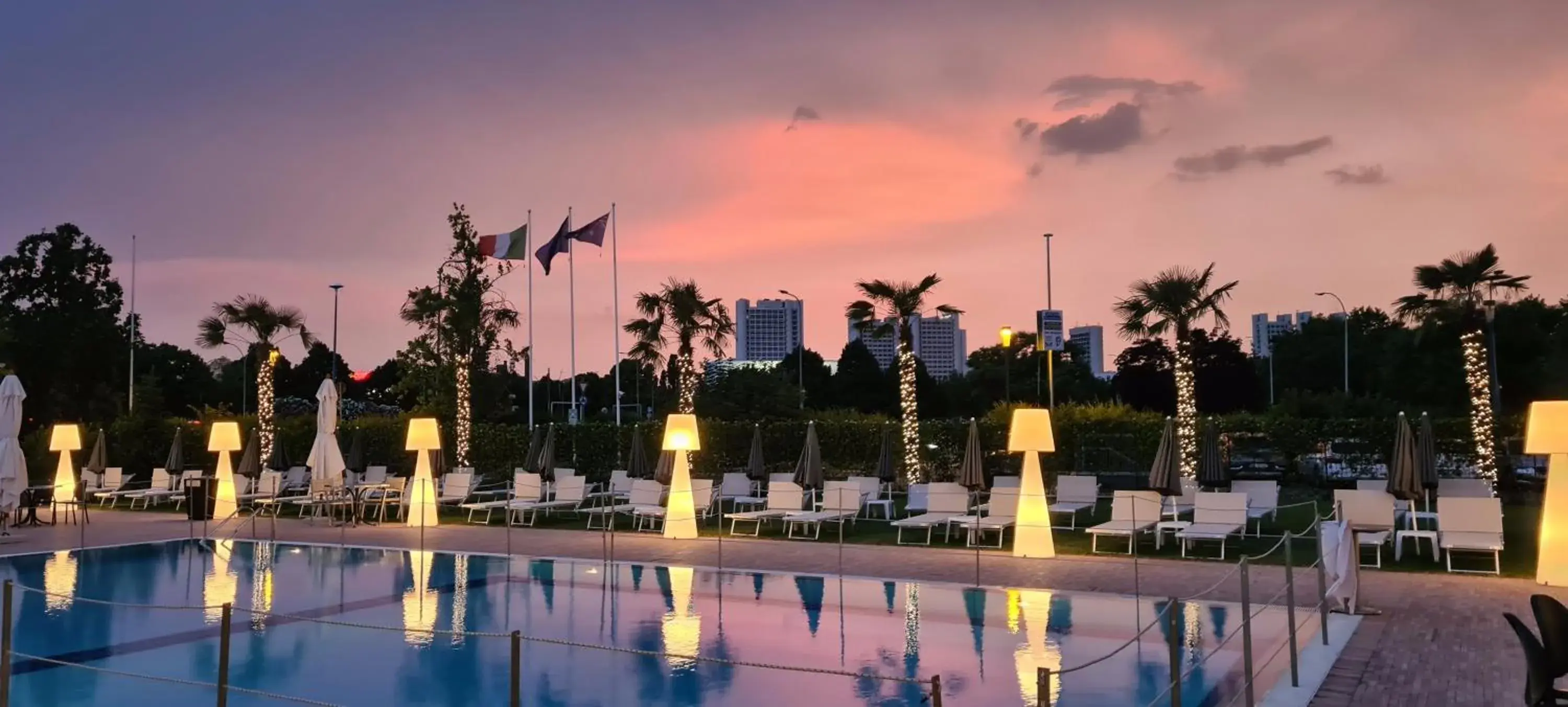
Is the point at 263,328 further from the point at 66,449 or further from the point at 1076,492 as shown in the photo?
the point at 1076,492

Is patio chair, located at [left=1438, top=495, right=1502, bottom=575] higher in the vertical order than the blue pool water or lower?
higher

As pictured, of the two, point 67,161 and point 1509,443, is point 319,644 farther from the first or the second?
point 1509,443

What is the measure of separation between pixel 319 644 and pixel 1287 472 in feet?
71.6

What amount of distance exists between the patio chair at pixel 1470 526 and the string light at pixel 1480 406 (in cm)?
746

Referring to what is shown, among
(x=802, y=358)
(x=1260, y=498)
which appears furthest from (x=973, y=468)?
(x=802, y=358)

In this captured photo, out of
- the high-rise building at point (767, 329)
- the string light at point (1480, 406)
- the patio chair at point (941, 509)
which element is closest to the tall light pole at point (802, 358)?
the string light at point (1480, 406)

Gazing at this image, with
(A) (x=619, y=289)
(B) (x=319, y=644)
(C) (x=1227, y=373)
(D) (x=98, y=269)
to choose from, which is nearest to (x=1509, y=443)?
(B) (x=319, y=644)

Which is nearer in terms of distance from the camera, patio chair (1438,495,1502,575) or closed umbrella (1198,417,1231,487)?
patio chair (1438,495,1502,575)

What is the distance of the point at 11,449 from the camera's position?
60.7 feet

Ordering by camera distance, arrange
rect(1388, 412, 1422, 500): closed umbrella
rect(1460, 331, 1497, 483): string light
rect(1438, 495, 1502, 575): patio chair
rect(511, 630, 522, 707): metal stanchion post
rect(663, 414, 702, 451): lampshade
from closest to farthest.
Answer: rect(511, 630, 522, 707): metal stanchion post < rect(1438, 495, 1502, 575): patio chair < rect(1388, 412, 1422, 500): closed umbrella < rect(663, 414, 702, 451): lampshade < rect(1460, 331, 1497, 483): string light

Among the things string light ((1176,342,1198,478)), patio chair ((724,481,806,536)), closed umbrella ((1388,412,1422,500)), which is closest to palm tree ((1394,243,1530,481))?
string light ((1176,342,1198,478))

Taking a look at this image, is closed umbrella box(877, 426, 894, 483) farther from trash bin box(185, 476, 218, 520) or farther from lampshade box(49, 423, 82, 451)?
lampshade box(49, 423, 82, 451)

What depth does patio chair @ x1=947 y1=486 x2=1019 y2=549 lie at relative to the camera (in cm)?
1598

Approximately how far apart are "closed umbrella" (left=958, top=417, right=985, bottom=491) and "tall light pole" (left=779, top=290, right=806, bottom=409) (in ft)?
91.2
